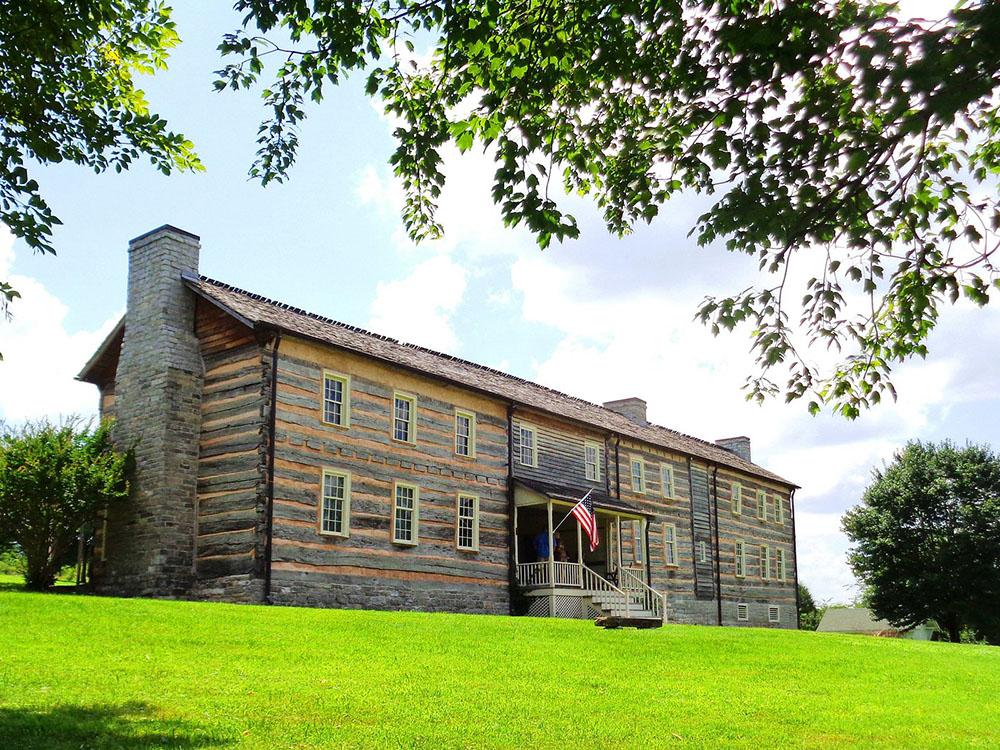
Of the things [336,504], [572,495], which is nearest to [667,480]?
[572,495]

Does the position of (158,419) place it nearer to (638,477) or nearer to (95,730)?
(95,730)

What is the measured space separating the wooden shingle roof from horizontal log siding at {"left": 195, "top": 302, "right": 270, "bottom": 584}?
0.68 m

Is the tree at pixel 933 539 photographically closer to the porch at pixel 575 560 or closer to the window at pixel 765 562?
the window at pixel 765 562

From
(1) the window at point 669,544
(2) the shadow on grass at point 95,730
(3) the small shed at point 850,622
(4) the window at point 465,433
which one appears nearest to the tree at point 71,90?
(2) the shadow on grass at point 95,730

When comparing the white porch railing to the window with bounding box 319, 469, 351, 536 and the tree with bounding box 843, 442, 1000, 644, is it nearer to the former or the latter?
the window with bounding box 319, 469, 351, 536

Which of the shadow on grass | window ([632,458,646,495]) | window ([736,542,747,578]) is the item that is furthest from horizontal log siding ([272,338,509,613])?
window ([736,542,747,578])

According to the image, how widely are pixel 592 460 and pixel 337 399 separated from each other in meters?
12.0

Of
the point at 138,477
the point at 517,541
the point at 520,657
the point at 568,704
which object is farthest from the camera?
the point at 517,541

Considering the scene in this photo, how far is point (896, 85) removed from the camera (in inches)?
268

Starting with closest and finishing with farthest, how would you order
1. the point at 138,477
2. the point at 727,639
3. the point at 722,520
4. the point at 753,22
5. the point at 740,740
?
the point at 753,22
the point at 740,740
the point at 727,639
the point at 138,477
the point at 722,520

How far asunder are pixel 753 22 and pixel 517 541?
72.8 feet

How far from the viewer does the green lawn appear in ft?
30.5

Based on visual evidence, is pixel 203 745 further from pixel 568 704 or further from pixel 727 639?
pixel 727 639

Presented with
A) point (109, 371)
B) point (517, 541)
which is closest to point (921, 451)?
point (517, 541)
